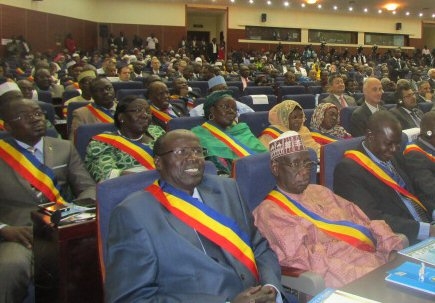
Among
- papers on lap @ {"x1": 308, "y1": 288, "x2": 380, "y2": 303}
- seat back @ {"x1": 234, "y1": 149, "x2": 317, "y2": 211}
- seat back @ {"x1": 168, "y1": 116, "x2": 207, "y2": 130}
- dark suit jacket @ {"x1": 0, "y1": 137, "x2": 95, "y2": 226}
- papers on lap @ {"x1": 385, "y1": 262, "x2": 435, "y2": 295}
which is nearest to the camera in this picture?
papers on lap @ {"x1": 308, "y1": 288, "x2": 380, "y2": 303}

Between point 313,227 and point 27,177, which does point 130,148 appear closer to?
point 27,177

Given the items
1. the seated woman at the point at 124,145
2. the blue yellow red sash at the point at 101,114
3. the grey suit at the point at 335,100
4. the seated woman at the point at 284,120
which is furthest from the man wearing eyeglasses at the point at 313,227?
the grey suit at the point at 335,100

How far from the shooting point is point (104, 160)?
3.12 meters

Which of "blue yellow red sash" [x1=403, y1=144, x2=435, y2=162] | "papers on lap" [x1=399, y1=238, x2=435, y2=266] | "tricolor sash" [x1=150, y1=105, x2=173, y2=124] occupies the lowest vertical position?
"papers on lap" [x1=399, y1=238, x2=435, y2=266]

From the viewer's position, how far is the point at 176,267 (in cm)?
169

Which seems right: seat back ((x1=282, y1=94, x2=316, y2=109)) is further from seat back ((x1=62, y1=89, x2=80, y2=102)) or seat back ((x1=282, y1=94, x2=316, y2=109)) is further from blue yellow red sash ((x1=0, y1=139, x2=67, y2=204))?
blue yellow red sash ((x1=0, y1=139, x2=67, y2=204))

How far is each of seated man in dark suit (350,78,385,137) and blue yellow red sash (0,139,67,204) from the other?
314cm

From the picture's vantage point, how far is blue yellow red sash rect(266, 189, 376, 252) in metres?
2.20

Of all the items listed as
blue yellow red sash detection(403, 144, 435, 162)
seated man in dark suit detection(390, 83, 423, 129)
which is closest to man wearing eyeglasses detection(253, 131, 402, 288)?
blue yellow red sash detection(403, 144, 435, 162)

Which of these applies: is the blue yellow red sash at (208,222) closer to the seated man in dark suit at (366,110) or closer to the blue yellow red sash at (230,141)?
the blue yellow red sash at (230,141)

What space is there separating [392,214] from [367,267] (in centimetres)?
71

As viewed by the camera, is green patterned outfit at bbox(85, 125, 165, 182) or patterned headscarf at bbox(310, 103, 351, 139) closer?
green patterned outfit at bbox(85, 125, 165, 182)

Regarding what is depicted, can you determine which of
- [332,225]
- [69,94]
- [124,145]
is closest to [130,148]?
[124,145]

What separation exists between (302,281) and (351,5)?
67.3ft
